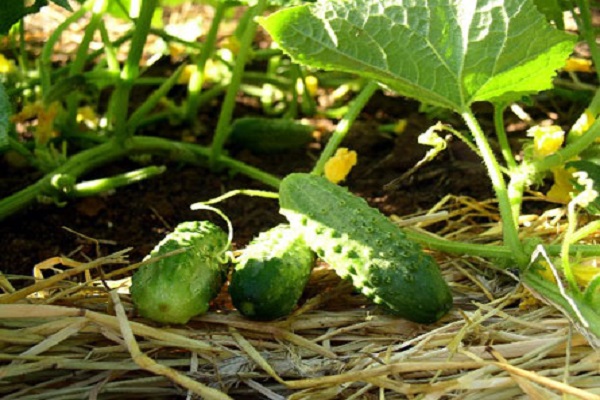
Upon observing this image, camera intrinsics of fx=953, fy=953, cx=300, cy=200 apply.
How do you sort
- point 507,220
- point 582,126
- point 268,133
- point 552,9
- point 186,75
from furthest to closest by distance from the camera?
point 186,75, point 268,133, point 552,9, point 582,126, point 507,220

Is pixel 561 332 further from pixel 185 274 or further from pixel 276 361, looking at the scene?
pixel 185 274

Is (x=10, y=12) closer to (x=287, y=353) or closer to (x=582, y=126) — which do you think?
(x=287, y=353)

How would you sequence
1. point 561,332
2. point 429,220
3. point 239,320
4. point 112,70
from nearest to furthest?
point 561,332
point 239,320
point 429,220
point 112,70

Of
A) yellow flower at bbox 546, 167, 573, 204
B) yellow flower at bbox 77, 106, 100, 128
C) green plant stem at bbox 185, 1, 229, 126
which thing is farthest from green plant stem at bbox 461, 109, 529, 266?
yellow flower at bbox 77, 106, 100, 128

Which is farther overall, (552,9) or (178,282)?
(552,9)

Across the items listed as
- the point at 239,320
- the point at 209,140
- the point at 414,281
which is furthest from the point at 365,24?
the point at 209,140

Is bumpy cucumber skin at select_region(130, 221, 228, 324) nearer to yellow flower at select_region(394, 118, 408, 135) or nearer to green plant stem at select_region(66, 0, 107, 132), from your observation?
green plant stem at select_region(66, 0, 107, 132)

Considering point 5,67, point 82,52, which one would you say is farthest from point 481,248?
point 5,67
